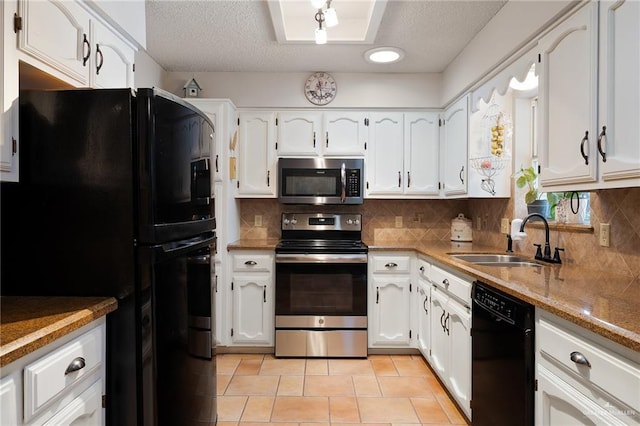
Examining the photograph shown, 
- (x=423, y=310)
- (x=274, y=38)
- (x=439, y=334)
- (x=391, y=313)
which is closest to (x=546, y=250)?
(x=439, y=334)

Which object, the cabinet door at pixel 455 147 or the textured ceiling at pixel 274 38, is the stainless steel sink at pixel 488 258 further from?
the textured ceiling at pixel 274 38

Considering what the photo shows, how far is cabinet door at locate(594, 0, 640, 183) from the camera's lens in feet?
4.03

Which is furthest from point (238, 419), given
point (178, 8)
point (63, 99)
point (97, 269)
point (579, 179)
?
point (178, 8)

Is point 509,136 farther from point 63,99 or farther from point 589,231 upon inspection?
point 63,99

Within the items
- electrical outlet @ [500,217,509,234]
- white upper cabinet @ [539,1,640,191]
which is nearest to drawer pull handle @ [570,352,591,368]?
white upper cabinet @ [539,1,640,191]

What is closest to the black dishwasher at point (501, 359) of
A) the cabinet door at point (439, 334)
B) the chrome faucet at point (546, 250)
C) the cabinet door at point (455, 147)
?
the cabinet door at point (439, 334)

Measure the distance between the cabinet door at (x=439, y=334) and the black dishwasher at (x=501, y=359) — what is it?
44cm

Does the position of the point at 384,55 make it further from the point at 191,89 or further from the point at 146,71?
the point at 146,71

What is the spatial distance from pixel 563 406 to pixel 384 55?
8.10 ft

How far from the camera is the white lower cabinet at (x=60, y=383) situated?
2.89 ft

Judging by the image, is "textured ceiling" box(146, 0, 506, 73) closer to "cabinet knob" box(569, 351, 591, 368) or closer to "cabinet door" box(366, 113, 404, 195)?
"cabinet door" box(366, 113, 404, 195)

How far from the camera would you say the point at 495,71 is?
2277 millimetres

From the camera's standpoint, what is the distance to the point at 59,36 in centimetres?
131

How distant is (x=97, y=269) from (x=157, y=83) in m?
2.31
